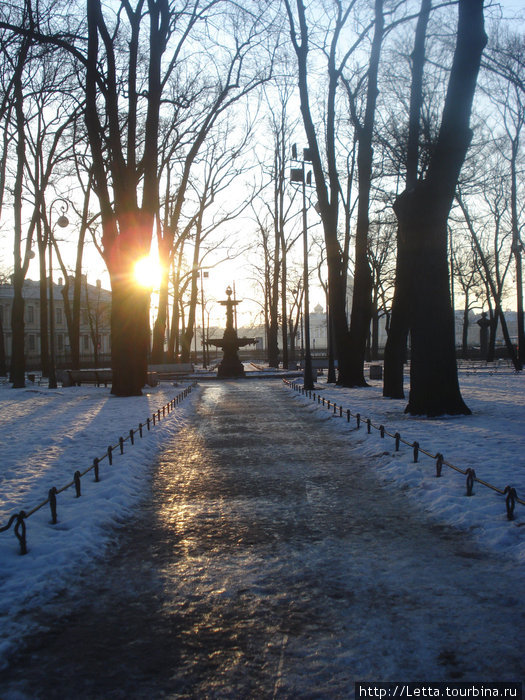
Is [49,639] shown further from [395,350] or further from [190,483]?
[395,350]

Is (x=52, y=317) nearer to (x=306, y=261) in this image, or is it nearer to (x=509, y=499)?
(x=306, y=261)

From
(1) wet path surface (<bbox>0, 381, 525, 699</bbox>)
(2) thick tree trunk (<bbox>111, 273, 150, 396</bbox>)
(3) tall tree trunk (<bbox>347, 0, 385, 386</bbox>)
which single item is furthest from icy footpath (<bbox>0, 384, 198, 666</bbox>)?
(3) tall tree trunk (<bbox>347, 0, 385, 386</bbox>)

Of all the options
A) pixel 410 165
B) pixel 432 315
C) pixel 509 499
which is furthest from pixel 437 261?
pixel 509 499

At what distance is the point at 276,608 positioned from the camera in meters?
3.77

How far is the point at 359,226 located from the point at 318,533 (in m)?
17.0

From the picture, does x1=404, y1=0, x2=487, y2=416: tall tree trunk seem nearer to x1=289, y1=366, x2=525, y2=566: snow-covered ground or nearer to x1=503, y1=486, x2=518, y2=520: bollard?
x1=289, y1=366, x2=525, y2=566: snow-covered ground

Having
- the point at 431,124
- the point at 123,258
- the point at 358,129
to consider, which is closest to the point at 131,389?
the point at 123,258

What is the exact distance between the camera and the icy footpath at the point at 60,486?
4219mm

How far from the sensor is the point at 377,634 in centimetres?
339

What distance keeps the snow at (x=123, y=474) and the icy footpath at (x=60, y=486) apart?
0.01m

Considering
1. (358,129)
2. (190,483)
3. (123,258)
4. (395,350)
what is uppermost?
(358,129)

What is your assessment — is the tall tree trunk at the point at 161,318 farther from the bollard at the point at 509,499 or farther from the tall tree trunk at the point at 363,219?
the bollard at the point at 509,499

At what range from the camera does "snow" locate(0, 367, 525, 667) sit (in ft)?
14.8

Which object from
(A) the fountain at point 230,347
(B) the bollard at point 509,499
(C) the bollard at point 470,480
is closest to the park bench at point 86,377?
(A) the fountain at point 230,347
